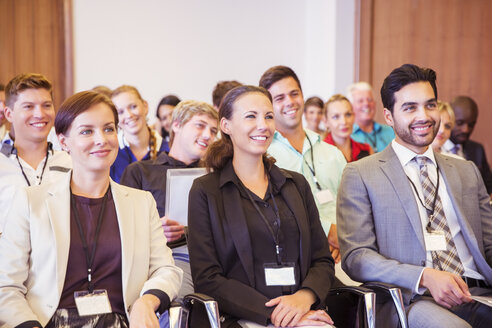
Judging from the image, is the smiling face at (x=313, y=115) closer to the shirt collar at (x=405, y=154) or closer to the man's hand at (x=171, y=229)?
the shirt collar at (x=405, y=154)

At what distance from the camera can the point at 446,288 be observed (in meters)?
2.28

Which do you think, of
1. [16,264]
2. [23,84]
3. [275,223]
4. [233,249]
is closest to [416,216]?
[275,223]

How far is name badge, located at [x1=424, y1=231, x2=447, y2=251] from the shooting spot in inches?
97.9

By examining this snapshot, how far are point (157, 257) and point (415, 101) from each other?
1.50m

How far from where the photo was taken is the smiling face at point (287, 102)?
3.43 m

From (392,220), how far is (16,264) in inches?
65.9

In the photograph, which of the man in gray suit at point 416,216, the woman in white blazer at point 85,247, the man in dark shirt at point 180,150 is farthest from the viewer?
the man in dark shirt at point 180,150

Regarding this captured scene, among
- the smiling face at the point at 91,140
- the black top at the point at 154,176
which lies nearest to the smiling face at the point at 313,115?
the black top at the point at 154,176

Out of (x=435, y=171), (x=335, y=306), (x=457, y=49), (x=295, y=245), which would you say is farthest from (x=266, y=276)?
(x=457, y=49)

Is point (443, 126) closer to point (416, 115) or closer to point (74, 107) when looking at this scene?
point (416, 115)

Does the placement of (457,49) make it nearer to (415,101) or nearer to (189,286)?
(415,101)

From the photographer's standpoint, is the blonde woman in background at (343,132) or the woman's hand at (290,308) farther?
the blonde woman in background at (343,132)

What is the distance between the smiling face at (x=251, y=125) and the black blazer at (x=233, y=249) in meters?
0.13

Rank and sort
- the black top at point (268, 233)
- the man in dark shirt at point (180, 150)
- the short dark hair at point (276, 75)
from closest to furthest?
the black top at point (268, 233), the man in dark shirt at point (180, 150), the short dark hair at point (276, 75)
